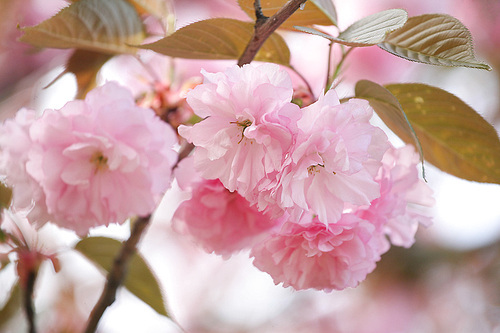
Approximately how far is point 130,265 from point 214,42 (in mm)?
336

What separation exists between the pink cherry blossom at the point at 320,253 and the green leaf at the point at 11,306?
566 mm

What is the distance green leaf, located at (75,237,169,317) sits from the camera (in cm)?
68

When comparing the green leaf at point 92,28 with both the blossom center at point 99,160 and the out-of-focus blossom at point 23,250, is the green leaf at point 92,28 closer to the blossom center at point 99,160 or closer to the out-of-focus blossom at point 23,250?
the blossom center at point 99,160

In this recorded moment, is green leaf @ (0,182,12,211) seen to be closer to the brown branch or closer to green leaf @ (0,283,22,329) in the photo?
green leaf @ (0,283,22,329)

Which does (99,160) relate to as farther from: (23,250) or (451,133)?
(451,133)

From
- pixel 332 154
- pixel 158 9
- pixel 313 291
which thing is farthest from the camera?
pixel 313 291

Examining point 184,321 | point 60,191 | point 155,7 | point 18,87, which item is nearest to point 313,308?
point 184,321

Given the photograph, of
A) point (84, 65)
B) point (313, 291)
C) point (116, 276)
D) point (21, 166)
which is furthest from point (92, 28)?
point (313, 291)

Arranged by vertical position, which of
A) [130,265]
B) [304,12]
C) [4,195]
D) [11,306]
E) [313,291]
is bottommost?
[313,291]

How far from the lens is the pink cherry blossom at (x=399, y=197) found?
18.5 inches

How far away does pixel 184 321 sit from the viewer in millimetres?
2105

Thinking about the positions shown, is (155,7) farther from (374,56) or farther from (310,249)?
(374,56)

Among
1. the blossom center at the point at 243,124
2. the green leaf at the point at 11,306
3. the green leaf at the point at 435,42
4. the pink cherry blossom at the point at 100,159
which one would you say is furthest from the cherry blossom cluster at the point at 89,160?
the green leaf at the point at 11,306

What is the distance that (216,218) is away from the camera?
1.73ft
